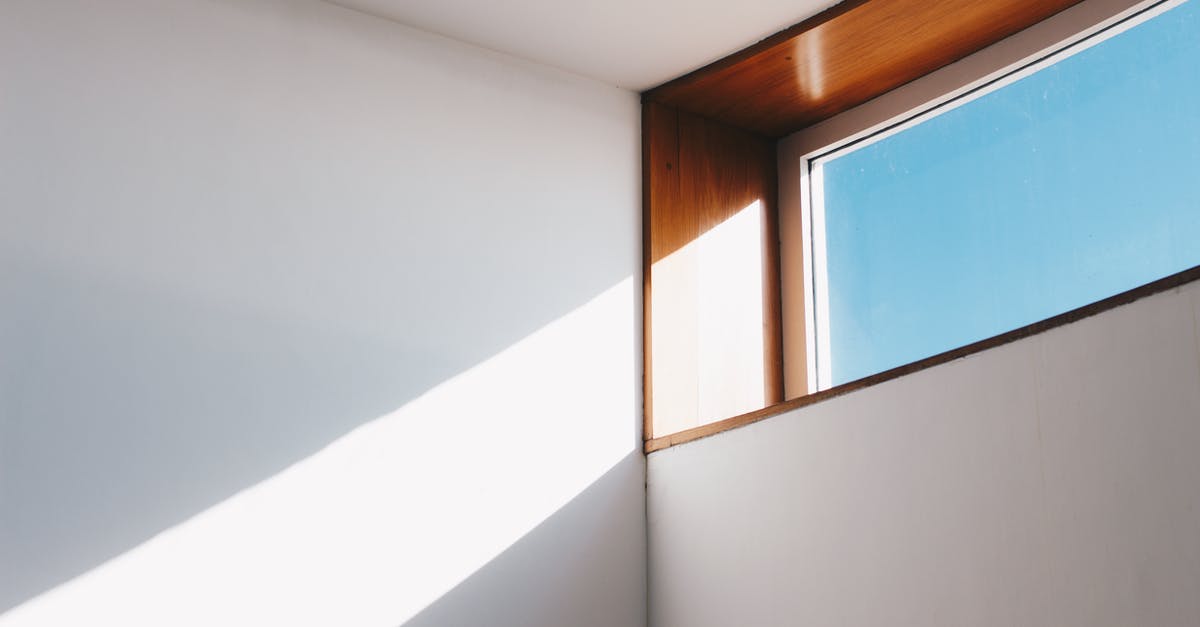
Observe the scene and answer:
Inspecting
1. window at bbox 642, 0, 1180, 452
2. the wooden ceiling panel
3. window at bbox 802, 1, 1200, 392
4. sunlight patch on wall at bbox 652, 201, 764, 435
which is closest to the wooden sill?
window at bbox 642, 0, 1180, 452

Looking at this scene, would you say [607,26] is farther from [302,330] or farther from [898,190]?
[302,330]

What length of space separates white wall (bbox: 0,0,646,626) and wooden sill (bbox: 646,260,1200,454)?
0.18m

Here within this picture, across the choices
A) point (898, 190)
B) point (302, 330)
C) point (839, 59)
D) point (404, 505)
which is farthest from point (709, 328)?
point (302, 330)

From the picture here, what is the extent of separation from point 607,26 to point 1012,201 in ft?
3.47

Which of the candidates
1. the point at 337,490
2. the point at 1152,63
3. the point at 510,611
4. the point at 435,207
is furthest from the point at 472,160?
the point at 1152,63

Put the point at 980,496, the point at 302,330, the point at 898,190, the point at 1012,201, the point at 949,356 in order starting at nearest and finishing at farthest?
the point at 980,496 → the point at 949,356 → the point at 302,330 → the point at 1012,201 → the point at 898,190

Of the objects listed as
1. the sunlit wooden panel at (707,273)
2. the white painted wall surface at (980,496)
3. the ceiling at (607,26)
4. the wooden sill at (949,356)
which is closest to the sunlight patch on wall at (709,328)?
the sunlit wooden panel at (707,273)

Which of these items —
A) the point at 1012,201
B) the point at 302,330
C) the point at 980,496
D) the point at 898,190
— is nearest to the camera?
the point at 980,496

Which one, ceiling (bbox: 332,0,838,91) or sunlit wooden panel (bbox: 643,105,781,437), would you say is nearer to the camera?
ceiling (bbox: 332,0,838,91)

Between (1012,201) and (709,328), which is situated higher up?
(1012,201)

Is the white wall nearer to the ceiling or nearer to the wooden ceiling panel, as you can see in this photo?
the ceiling

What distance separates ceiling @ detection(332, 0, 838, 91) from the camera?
306 centimetres

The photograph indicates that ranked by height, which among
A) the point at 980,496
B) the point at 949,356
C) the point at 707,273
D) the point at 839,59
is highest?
the point at 839,59

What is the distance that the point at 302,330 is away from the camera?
9.27 feet
